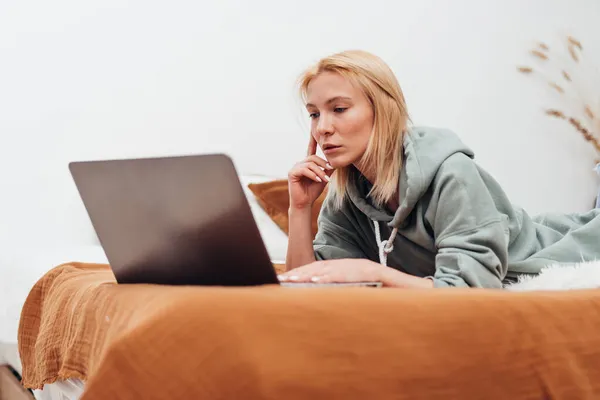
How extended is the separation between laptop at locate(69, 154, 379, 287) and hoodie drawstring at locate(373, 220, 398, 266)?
1.75 ft

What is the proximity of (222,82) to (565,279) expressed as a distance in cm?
160

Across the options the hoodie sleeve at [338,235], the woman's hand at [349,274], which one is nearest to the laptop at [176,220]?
the woman's hand at [349,274]

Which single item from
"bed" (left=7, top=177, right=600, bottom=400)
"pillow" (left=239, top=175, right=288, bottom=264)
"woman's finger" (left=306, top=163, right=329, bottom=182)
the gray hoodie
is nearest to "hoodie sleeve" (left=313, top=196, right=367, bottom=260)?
the gray hoodie

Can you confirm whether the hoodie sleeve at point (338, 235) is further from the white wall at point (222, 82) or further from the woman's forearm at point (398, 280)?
the white wall at point (222, 82)

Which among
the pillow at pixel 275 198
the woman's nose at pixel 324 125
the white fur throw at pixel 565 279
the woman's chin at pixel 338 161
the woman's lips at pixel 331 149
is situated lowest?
the pillow at pixel 275 198

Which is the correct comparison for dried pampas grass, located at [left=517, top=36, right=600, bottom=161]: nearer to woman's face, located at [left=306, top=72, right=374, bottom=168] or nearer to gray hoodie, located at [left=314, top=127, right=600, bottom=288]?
gray hoodie, located at [left=314, top=127, right=600, bottom=288]

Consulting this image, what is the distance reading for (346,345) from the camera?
25.8 inches

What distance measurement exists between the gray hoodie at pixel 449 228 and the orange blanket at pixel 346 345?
31 cm

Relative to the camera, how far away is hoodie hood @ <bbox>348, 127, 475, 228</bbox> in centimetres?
123

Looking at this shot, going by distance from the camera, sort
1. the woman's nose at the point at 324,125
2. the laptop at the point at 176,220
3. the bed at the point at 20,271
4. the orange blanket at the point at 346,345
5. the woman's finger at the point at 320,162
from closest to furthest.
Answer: the orange blanket at the point at 346,345 < the laptop at the point at 176,220 < the woman's nose at the point at 324,125 < the woman's finger at the point at 320,162 < the bed at the point at 20,271

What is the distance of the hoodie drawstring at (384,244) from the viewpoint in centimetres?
134

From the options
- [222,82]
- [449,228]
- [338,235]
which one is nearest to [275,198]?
[222,82]

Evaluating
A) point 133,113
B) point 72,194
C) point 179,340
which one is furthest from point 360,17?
point 179,340

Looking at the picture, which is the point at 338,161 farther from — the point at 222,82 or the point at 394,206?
the point at 222,82
